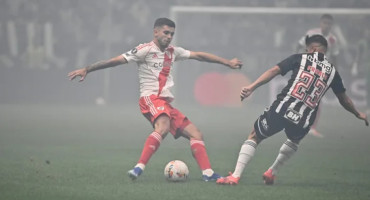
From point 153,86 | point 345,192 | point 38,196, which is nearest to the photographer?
point 38,196

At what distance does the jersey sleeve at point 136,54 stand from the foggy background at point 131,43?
14.5 metres

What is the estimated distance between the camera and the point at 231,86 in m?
24.8

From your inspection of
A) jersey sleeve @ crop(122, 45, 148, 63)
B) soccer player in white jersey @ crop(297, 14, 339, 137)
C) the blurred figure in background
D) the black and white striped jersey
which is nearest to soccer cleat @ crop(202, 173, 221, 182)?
the black and white striped jersey

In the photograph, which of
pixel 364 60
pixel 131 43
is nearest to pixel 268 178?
pixel 364 60

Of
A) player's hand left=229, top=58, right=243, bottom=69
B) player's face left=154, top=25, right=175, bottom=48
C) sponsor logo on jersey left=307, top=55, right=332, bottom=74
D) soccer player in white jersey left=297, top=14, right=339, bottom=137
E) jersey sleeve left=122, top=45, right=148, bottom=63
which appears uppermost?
soccer player in white jersey left=297, top=14, right=339, bottom=137

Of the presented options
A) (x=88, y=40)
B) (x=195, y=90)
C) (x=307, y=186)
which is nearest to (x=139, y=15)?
(x=88, y=40)

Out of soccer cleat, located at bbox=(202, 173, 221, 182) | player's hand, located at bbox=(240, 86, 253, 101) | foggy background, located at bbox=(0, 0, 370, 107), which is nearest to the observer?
player's hand, located at bbox=(240, 86, 253, 101)

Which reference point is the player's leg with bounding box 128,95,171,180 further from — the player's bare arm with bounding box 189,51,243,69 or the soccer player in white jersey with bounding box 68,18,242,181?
the player's bare arm with bounding box 189,51,243,69

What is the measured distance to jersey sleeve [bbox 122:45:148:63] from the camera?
9.56 meters

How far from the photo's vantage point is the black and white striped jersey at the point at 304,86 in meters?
8.90

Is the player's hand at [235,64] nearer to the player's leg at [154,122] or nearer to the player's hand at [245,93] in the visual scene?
the player's leg at [154,122]

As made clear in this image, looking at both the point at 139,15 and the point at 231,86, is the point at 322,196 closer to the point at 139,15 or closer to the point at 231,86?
the point at 231,86

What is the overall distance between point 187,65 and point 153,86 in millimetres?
15398

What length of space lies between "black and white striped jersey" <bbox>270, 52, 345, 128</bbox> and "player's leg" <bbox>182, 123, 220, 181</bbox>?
99 cm
